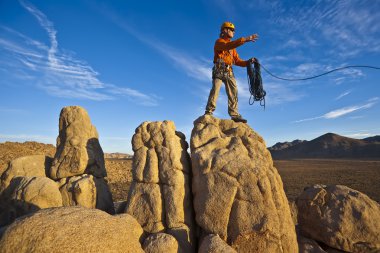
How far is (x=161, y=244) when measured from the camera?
20.5 ft

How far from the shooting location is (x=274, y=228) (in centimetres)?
678

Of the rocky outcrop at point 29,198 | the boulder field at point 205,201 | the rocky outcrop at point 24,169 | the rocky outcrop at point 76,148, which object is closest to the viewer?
the boulder field at point 205,201

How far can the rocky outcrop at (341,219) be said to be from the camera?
735 cm

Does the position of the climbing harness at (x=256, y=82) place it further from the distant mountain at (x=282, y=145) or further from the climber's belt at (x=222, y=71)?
the distant mountain at (x=282, y=145)

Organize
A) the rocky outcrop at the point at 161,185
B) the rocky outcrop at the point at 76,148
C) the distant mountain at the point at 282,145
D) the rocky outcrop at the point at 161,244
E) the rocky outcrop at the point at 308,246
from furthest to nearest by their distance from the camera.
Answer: the distant mountain at the point at 282,145
the rocky outcrop at the point at 76,148
the rocky outcrop at the point at 308,246
the rocky outcrop at the point at 161,185
the rocky outcrop at the point at 161,244

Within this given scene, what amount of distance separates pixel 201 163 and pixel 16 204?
513 centimetres

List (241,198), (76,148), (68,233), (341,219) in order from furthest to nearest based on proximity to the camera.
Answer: (76,148)
(341,219)
(241,198)
(68,233)

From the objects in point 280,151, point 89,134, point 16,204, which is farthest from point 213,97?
point 280,151

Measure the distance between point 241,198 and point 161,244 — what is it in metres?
2.18

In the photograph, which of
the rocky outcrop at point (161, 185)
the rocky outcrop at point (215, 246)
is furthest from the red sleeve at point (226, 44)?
the rocky outcrop at point (215, 246)

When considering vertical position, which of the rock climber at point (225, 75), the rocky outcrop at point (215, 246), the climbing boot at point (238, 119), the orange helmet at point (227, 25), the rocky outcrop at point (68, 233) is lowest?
the rocky outcrop at point (215, 246)

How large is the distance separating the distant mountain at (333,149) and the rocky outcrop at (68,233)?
3010 inches

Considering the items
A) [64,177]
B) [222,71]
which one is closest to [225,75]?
[222,71]

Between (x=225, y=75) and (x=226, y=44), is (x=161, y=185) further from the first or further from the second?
(x=226, y=44)
